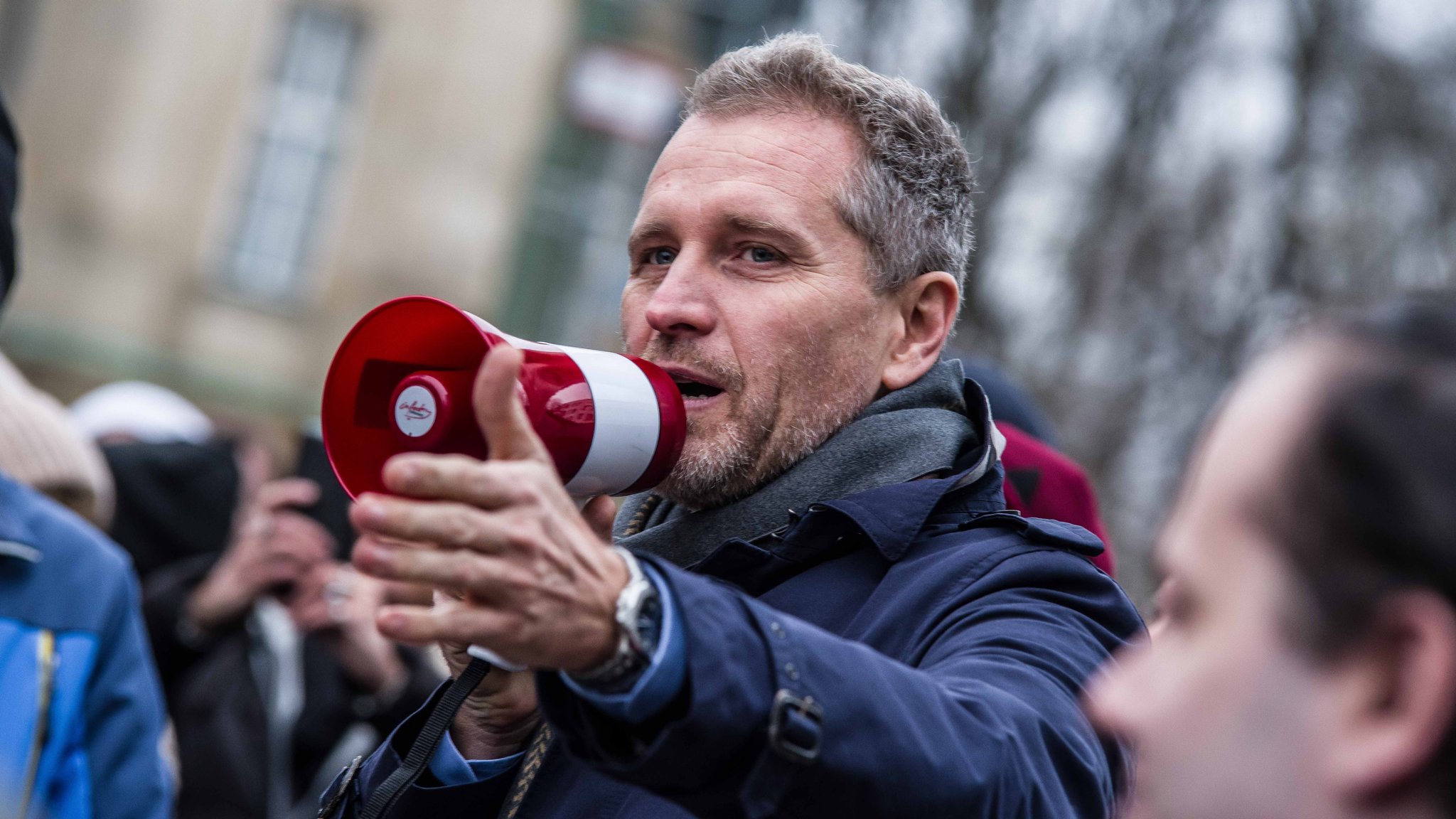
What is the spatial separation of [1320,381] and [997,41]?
10890 mm

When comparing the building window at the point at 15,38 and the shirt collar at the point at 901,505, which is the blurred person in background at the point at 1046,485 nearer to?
the shirt collar at the point at 901,505

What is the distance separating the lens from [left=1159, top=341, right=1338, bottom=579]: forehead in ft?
3.37

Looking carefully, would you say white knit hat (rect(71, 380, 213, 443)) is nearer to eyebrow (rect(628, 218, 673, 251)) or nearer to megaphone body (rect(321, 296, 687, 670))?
eyebrow (rect(628, 218, 673, 251))

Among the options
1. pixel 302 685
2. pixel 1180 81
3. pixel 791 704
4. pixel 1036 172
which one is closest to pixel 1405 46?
pixel 1180 81

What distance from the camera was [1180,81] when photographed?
38.6 ft

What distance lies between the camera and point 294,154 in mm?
17125

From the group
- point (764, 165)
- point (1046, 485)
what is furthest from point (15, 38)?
point (764, 165)

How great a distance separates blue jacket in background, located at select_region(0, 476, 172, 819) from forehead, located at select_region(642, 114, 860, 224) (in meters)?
1.41

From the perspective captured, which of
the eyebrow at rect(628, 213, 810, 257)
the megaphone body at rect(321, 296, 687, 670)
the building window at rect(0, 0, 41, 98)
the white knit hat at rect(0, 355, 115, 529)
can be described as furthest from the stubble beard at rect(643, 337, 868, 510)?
the building window at rect(0, 0, 41, 98)

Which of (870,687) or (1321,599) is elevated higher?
(1321,599)

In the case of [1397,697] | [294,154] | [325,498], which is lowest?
[294,154]

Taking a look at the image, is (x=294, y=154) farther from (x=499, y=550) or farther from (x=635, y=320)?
(x=499, y=550)

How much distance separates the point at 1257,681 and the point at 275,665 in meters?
3.83

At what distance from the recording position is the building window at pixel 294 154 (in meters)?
17.0
